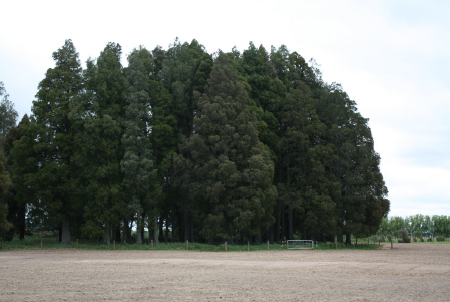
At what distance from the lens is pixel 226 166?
32.4 metres

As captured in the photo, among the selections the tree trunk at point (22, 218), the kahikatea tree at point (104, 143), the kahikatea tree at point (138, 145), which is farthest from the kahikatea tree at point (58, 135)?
the tree trunk at point (22, 218)

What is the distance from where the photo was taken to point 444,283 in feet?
39.9

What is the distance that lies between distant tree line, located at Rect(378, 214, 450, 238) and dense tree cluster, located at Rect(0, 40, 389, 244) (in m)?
78.7

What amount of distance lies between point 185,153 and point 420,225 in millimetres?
107508

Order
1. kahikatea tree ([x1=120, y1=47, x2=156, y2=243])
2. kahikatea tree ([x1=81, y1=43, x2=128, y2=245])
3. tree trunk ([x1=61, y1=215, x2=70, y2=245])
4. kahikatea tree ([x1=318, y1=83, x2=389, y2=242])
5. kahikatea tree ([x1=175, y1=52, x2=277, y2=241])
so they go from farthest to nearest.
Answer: kahikatea tree ([x1=318, y1=83, x2=389, y2=242]) < tree trunk ([x1=61, y1=215, x2=70, y2=245]) < kahikatea tree ([x1=120, y1=47, x2=156, y2=243]) < kahikatea tree ([x1=81, y1=43, x2=128, y2=245]) < kahikatea tree ([x1=175, y1=52, x2=277, y2=241])

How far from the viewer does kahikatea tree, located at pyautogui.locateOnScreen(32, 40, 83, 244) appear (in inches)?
1304

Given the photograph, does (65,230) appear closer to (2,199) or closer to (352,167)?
(2,199)

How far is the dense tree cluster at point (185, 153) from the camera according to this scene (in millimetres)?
33094

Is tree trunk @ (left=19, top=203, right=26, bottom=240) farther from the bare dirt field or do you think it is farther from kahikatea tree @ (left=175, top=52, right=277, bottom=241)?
the bare dirt field


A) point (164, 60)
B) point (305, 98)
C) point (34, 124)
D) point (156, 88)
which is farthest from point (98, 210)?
point (305, 98)

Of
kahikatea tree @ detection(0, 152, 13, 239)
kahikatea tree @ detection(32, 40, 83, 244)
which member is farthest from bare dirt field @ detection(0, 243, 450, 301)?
kahikatea tree @ detection(32, 40, 83, 244)

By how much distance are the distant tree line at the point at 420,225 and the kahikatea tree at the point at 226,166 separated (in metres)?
88.2

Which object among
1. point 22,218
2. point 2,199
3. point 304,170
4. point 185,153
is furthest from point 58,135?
point 304,170

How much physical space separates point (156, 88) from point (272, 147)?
44.5 feet
